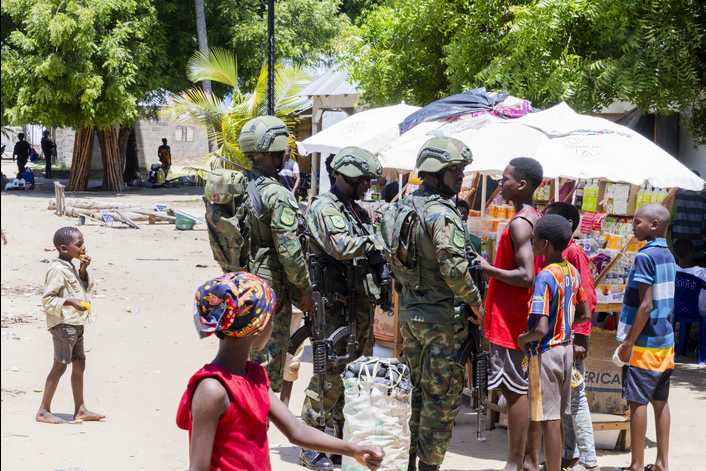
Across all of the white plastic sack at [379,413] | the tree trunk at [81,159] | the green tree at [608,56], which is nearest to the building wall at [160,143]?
the tree trunk at [81,159]

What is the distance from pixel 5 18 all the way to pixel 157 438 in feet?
75.4

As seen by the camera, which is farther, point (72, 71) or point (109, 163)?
point (109, 163)

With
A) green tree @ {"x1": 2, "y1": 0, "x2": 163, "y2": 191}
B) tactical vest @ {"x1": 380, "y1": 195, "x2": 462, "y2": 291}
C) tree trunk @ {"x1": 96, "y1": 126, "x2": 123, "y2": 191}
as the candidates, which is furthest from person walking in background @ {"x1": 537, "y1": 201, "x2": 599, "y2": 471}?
tree trunk @ {"x1": 96, "y1": 126, "x2": 123, "y2": 191}

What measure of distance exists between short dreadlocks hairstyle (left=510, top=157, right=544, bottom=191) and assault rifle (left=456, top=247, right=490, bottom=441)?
53cm

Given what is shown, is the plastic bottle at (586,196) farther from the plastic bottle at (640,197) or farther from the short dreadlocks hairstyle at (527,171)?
the short dreadlocks hairstyle at (527,171)

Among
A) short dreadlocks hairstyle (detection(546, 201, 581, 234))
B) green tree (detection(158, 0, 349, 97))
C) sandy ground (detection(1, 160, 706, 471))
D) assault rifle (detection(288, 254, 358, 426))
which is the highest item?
green tree (detection(158, 0, 349, 97))

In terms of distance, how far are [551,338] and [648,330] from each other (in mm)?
806

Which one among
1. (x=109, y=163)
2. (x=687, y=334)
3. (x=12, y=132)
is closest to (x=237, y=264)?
(x=687, y=334)

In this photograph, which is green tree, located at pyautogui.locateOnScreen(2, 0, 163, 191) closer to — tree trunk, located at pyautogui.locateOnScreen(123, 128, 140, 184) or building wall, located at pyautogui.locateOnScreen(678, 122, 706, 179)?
tree trunk, located at pyautogui.locateOnScreen(123, 128, 140, 184)

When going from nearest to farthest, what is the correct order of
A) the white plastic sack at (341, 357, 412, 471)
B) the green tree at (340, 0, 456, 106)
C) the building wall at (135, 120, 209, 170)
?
the white plastic sack at (341, 357, 412, 471)
the green tree at (340, 0, 456, 106)
the building wall at (135, 120, 209, 170)

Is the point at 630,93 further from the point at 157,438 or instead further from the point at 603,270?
the point at 157,438

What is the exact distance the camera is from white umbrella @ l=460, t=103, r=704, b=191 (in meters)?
5.59

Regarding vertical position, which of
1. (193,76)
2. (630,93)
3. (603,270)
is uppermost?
(193,76)

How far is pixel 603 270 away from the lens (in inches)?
227
